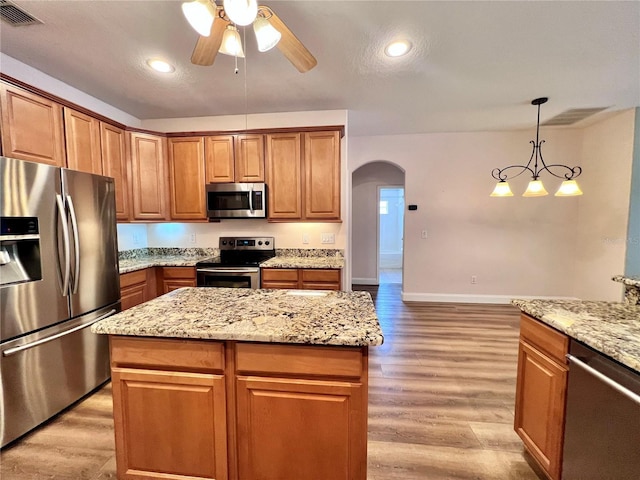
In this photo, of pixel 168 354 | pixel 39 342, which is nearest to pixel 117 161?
pixel 39 342

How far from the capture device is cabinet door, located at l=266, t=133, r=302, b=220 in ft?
10.4

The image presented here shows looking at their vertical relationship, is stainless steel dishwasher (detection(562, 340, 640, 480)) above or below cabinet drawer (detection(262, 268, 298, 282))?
below

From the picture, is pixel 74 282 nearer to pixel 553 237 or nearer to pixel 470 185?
pixel 470 185

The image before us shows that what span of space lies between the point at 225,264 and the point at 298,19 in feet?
7.38

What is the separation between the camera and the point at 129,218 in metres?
3.07

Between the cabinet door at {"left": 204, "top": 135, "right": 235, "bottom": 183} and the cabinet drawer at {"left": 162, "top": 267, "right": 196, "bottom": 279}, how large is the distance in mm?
1086

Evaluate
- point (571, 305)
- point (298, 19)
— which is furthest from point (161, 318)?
point (571, 305)

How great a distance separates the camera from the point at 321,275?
293 cm

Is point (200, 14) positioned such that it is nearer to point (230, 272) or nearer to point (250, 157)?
point (250, 157)

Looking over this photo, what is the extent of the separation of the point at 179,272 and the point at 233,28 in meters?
2.41

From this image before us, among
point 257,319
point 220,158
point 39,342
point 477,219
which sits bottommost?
point 39,342

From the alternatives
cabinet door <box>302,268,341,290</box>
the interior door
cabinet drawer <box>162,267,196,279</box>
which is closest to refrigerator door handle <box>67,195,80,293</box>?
the interior door

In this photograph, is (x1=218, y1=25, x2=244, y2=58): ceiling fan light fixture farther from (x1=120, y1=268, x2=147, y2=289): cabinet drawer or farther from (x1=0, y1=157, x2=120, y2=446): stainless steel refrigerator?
(x1=120, y1=268, x2=147, y2=289): cabinet drawer

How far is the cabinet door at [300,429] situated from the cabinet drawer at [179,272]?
214 cm
